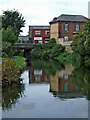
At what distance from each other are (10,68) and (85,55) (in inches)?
887

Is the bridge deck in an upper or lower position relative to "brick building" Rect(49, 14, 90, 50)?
lower

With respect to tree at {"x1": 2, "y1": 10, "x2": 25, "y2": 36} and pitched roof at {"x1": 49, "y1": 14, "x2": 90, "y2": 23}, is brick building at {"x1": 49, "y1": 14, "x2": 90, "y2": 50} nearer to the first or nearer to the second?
pitched roof at {"x1": 49, "y1": 14, "x2": 90, "y2": 23}

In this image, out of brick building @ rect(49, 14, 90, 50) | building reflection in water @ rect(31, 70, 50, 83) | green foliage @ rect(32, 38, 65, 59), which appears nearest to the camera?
building reflection in water @ rect(31, 70, 50, 83)

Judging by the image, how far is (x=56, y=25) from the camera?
6147cm

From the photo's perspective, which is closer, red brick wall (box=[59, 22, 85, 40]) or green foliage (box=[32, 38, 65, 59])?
green foliage (box=[32, 38, 65, 59])

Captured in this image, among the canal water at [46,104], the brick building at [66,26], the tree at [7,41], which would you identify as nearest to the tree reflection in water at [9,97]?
the canal water at [46,104]

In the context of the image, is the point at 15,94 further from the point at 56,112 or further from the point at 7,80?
the point at 56,112

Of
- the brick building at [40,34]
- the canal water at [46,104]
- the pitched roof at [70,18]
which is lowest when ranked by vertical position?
the canal water at [46,104]

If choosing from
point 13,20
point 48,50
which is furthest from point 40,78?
point 13,20

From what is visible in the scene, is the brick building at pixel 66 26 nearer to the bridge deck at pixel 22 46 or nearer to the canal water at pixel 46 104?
the bridge deck at pixel 22 46

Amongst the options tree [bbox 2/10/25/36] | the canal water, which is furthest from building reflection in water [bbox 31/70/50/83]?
tree [bbox 2/10/25/36]

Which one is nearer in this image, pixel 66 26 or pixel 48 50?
pixel 48 50

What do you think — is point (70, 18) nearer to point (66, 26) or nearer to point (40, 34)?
point (66, 26)

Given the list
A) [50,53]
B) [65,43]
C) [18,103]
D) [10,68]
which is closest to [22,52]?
[50,53]
